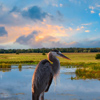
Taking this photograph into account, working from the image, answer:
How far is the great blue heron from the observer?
20.6 feet

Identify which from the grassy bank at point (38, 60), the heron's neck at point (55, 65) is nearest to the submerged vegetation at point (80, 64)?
the grassy bank at point (38, 60)

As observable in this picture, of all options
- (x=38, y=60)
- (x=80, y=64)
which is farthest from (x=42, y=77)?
(x=38, y=60)

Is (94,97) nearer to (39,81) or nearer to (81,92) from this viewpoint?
(81,92)

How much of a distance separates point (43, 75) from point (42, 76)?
0.05 meters

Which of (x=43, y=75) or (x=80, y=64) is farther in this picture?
(x=80, y=64)

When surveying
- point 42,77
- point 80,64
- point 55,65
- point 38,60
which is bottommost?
point 80,64

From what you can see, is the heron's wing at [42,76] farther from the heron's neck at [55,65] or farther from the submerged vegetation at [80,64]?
the submerged vegetation at [80,64]

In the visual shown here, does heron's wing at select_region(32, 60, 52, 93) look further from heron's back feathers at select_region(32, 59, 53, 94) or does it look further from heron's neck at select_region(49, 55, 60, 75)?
heron's neck at select_region(49, 55, 60, 75)

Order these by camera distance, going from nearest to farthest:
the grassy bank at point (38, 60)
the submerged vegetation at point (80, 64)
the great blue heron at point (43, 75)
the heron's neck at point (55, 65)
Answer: the great blue heron at point (43, 75), the heron's neck at point (55, 65), the submerged vegetation at point (80, 64), the grassy bank at point (38, 60)

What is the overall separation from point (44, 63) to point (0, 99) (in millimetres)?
Result: 4076

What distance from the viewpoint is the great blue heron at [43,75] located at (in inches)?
247

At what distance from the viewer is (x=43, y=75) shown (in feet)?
21.2

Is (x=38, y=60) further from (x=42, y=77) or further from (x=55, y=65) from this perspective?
(x=42, y=77)

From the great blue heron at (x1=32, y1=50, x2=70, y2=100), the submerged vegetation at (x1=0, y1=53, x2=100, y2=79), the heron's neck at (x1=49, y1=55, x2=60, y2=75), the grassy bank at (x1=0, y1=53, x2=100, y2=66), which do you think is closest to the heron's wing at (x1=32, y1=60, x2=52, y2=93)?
the great blue heron at (x1=32, y1=50, x2=70, y2=100)
